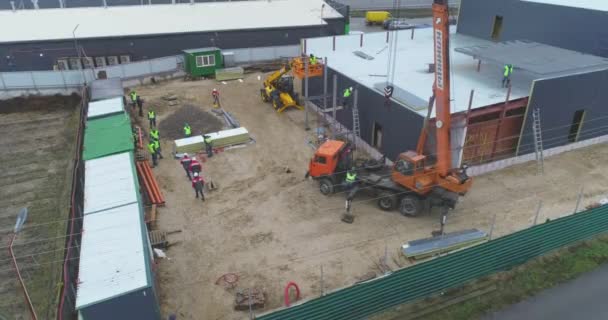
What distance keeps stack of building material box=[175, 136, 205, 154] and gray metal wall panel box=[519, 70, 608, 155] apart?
16672 mm

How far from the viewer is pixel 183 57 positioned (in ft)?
117

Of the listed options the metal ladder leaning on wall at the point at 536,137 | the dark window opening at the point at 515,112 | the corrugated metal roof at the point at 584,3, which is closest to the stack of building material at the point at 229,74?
the dark window opening at the point at 515,112

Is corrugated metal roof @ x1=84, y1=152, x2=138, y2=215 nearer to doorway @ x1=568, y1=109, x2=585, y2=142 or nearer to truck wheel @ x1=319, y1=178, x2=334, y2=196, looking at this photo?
truck wheel @ x1=319, y1=178, x2=334, y2=196

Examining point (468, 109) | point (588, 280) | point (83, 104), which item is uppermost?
point (468, 109)

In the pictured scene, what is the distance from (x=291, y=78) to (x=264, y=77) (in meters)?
6.84

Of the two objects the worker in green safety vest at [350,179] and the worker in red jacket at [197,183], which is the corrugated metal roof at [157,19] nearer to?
the worker in red jacket at [197,183]

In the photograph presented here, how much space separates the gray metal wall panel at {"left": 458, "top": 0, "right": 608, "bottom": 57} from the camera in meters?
25.6

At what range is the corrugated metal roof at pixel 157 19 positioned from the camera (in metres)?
34.1

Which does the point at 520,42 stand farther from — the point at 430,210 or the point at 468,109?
the point at 430,210

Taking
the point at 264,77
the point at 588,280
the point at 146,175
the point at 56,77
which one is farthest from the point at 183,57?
the point at 588,280

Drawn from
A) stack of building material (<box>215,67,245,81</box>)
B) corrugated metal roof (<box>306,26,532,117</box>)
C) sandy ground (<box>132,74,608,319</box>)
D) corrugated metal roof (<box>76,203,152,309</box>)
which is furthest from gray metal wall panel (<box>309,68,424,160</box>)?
→ corrugated metal roof (<box>76,203,152,309</box>)

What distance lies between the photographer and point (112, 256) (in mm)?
13023

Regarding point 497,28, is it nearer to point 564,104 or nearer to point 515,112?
point 564,104

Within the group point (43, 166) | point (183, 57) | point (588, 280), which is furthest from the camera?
point (183, 57)
